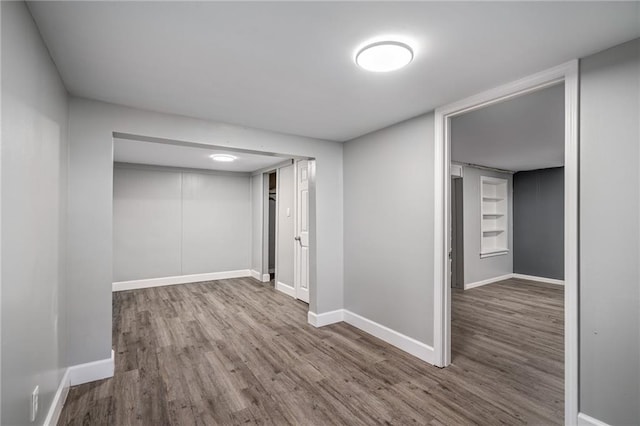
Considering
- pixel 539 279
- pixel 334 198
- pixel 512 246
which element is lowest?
pixel 539 279

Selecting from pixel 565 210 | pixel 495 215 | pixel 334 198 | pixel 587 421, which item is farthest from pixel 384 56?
pixel 495 215

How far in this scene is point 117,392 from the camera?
91.4 inches

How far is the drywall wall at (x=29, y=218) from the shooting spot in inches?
47.9

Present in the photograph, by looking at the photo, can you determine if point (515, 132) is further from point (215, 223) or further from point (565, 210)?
point (215, 223)

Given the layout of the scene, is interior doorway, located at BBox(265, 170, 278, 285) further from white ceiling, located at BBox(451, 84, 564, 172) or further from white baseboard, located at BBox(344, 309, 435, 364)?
white ceiling, located at BBox(451, 84, 564, 172)

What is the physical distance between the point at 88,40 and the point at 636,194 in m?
3.20

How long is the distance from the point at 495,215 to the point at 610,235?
5379mm

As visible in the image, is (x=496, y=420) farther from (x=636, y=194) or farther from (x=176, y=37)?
(x=176, y=37)

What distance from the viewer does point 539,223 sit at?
6.40 m

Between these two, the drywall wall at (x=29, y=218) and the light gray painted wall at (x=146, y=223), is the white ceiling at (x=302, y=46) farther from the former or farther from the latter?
the light gray painted wall at (x=146, y=223)

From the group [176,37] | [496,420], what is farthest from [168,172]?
[496,420]

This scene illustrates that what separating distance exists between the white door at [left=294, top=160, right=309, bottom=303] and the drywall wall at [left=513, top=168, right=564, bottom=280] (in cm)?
506

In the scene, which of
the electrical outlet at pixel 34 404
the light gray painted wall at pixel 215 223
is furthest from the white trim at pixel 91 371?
the light gray painted wall at pixel 215 223

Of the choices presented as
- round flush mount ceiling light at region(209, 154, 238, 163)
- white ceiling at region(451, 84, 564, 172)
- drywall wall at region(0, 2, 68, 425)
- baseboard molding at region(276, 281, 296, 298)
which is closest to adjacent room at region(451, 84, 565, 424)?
white ceiling at region(451, 84, 564, 172)
